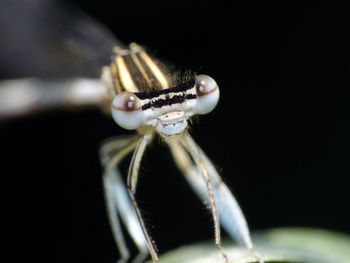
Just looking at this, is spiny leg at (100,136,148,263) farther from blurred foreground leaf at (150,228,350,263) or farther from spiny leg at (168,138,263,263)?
blurred foreground leaf at (150,228,350,263)

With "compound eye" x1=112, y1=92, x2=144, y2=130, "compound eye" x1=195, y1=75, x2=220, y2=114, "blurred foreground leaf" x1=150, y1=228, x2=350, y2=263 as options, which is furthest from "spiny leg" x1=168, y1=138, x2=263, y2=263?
"compound eye" x1=112, y1=92, x2=144, y2=130

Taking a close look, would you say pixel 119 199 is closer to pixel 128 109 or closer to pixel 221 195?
pixel 221 195

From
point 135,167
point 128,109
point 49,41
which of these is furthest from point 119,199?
point 49,41

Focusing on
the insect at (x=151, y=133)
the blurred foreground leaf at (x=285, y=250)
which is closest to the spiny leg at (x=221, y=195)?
the insect at (x=151, y=133)

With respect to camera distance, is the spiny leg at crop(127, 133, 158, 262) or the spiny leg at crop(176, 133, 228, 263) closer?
the spiny leg at crop(176, 133, 228, 263)

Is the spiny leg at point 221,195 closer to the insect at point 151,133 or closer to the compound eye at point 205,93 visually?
the insect at point 151,133
